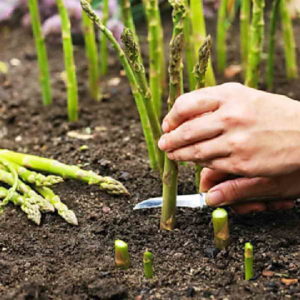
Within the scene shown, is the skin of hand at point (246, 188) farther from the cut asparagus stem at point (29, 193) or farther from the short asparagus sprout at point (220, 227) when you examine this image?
the cut asparagus stem at point (29, 193)

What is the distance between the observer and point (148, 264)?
153 cm

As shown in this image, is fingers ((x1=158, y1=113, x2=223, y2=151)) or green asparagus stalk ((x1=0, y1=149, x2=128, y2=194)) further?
green asparagus stalk ((x1=0, y1=149, x2=128, y2=194))

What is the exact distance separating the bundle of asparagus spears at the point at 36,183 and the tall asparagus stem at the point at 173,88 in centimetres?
22

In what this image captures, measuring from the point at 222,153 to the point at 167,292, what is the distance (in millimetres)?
325

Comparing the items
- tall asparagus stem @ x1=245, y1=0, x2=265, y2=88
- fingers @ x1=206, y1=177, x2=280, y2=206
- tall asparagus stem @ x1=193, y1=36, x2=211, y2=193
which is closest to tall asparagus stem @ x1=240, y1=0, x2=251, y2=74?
tall asparagus stem @ x1=245, y1=0, x2=265, y2=88

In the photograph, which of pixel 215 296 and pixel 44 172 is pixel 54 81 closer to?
pixel 44 172

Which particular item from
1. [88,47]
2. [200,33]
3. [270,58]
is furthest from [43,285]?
[270,58]

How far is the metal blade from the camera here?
173 cm

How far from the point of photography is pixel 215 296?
146 cm

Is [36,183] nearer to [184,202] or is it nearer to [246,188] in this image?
[184,202]

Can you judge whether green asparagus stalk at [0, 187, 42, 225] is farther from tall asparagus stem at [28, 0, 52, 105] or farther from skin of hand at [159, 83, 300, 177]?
tall asparagus stem at [28, 0, 52, 105]

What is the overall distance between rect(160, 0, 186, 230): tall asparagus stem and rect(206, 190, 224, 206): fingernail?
0.29 feet

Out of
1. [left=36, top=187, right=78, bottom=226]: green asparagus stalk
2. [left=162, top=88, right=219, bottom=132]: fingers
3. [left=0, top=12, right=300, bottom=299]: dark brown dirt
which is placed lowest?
[left=0, top=12, right=300, bottom=299]: dark brown dirt

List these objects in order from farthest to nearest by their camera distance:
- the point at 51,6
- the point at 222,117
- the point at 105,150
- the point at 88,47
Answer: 1. the point at 51,6
2. the point at 88,47
3. the point at 105,150
4. the point at 222,117
